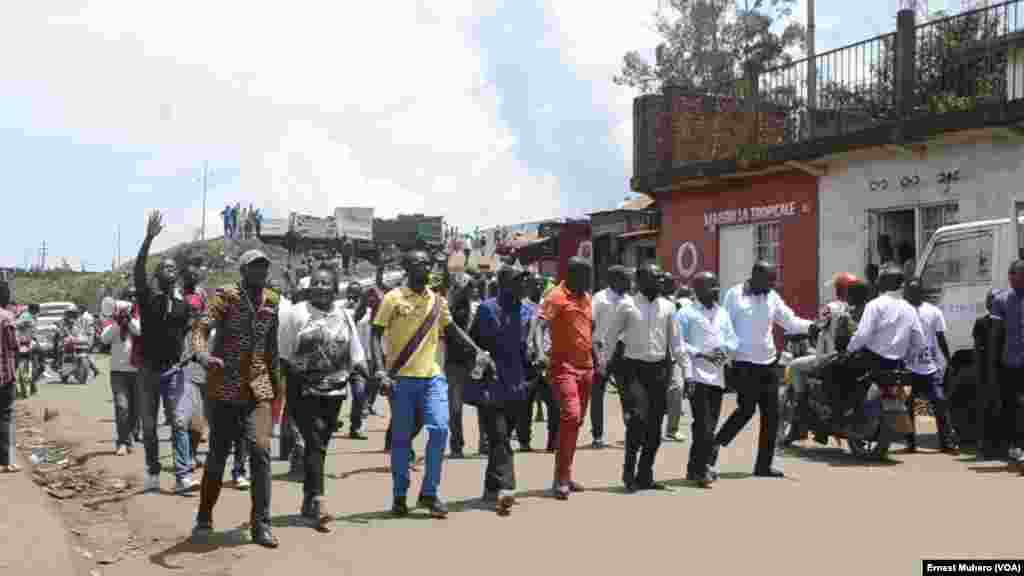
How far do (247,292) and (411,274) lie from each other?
1221 mm

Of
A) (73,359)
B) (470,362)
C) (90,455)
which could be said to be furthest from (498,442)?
(73,359)

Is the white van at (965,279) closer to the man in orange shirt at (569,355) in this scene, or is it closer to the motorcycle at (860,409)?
the motorcycle at (860,409)

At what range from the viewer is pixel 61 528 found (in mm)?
7395

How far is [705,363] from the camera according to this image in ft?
28.7

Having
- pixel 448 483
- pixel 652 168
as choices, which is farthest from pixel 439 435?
pixel 652 168

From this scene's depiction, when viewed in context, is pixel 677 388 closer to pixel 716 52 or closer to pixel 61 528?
pixel 61 528

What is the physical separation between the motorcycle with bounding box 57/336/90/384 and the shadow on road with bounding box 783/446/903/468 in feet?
53.8

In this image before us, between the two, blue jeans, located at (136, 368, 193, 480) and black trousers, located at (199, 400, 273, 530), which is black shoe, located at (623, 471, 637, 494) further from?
blue jeans, located at (136, 368, 193, 480)

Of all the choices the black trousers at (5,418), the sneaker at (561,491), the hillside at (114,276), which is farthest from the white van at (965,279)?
the hillside at (114,276)

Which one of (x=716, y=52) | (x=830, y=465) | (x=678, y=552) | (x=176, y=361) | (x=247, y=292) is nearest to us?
(x=678, y=552)

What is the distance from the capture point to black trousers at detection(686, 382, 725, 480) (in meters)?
8.45

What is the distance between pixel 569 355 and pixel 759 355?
5.86ft

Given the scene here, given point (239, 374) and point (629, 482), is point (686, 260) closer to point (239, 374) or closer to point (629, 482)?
point (629, 482)

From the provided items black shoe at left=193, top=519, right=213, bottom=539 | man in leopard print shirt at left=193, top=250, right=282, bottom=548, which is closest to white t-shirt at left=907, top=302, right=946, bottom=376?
man in leopard print shirt at left=193, top=250, right=282, bottom=548
